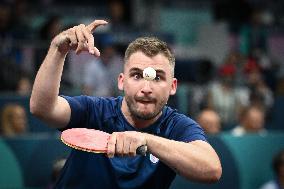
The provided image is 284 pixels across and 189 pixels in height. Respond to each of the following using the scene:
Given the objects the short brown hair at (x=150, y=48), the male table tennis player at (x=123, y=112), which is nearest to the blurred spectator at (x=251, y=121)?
the male table tennis player at (x=123, y=112)

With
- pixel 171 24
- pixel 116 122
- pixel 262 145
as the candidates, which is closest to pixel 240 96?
pixel 262 145

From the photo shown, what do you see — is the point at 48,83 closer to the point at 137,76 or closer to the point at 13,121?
the point at 137,76

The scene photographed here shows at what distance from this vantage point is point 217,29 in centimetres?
1617

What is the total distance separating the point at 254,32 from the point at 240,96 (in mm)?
4756

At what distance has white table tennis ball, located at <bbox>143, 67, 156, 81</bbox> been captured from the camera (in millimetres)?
3861

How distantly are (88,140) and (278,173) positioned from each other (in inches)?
180

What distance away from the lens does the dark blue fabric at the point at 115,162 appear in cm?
403

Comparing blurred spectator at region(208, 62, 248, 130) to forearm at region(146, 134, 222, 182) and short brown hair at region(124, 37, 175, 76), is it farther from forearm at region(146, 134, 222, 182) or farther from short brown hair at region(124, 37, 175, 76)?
forearm at region(146, 134, 222, 182)

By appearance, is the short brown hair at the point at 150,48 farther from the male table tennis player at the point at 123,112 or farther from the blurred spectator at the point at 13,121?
the blurred spectator at the point at 13,121

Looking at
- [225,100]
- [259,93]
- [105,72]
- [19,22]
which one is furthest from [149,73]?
[19,22]

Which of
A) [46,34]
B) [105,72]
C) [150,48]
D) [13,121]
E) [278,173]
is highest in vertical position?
[150,48]

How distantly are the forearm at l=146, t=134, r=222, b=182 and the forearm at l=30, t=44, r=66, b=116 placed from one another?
70 cm

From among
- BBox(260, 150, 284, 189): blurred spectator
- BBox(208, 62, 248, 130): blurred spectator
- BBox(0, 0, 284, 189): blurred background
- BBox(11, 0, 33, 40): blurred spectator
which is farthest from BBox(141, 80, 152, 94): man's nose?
BBox(11, 0, 33, 40): blurred spectator

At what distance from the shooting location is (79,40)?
3746 mm
